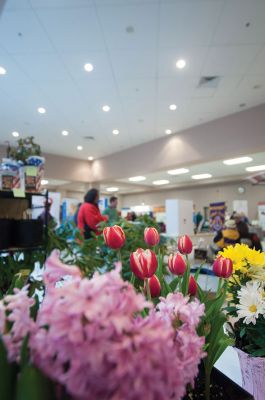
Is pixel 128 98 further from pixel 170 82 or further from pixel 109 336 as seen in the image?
pixel 109 336

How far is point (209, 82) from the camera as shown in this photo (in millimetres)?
3965

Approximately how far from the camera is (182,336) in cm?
35

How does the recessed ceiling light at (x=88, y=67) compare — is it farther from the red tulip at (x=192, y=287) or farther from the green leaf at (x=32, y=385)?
the green leaf at (x=32, y=385)

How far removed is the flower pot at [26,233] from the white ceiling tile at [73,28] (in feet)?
7.39

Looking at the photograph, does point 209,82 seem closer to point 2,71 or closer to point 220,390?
point 2,71

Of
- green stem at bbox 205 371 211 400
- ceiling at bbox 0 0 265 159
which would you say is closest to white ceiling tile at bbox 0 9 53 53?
ceiling at bbox 0 0 265 159

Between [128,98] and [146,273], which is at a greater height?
[128,98]

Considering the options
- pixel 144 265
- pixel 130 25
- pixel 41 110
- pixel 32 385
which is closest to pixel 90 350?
pixel 32 385

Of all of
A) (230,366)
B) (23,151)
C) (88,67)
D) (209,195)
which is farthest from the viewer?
(209,195)

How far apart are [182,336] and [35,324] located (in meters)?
0.20

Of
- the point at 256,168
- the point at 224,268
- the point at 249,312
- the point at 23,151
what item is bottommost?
the point at 249,312

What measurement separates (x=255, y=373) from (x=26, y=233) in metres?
1.44

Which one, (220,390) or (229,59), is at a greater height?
(229,59)

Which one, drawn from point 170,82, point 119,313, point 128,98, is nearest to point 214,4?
point 170,82
